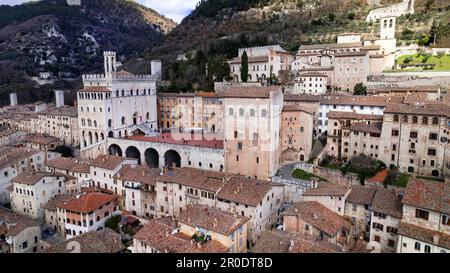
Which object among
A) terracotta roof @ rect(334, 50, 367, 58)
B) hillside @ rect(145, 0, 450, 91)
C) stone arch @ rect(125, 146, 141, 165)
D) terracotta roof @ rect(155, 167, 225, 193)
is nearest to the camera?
terracotta roof @ rect(155, 167, 225, 193)

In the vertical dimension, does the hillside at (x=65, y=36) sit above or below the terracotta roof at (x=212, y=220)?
above

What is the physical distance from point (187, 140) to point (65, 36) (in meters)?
120

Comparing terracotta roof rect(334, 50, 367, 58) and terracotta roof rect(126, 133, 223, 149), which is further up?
terracotta roof rect(334, 50, 367, 58)

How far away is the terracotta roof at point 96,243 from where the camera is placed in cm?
2575

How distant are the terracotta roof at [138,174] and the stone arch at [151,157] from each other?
893 cm

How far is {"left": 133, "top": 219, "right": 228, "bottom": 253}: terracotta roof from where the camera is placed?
23.4 m

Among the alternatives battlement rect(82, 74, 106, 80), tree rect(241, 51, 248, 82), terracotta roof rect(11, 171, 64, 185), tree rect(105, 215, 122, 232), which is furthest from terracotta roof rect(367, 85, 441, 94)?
terracotta roof rect(11, 171, 64, 185)

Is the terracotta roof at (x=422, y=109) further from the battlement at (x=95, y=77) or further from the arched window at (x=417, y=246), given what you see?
the battlement at (x=95, y=77)

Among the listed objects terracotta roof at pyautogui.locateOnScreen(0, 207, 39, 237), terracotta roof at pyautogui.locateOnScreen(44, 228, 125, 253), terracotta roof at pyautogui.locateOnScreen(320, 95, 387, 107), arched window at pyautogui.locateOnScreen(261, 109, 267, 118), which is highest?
terracotta roof at pyautogui.locateOnScreen(320, 95, 387, 107)

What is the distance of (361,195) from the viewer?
28.8m

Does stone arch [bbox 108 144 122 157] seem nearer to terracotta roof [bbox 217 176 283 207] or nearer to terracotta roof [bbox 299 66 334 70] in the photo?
terracotta roof [bbox 217 176 283 207]

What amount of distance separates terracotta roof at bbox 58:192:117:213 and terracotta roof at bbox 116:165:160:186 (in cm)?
323

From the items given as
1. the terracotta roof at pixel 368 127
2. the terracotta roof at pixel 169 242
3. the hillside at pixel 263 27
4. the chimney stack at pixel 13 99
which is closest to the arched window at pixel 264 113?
the terracotta roof at pixel 368 127

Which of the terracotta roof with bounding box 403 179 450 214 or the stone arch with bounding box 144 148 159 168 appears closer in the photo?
the terracotta roof with bounding box 403 179 450 214
